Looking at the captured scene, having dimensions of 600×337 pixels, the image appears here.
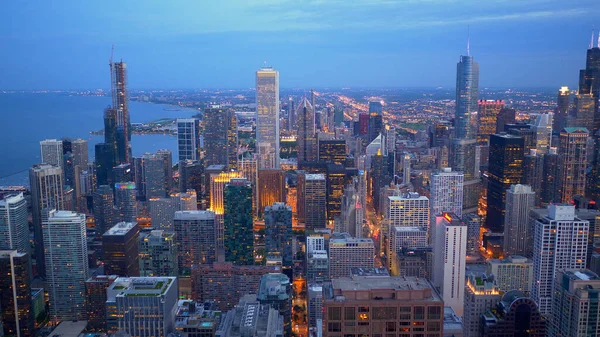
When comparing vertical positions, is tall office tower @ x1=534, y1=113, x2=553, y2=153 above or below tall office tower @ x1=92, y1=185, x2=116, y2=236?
above

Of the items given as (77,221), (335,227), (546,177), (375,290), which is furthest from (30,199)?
(546,177)

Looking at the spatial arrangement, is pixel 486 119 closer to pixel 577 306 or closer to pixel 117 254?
pixel 117 254

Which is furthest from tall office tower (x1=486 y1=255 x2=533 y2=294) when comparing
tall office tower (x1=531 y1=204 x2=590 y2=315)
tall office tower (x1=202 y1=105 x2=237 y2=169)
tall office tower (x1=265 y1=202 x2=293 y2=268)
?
tall office tower (x1=202 y1=105 x2=237 y2=169)

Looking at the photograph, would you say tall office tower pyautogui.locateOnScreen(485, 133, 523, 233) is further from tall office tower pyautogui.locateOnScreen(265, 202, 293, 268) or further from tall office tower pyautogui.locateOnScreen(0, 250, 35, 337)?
tall office tower pyautogui.locateOnScreen(0, 250, 35, 337)

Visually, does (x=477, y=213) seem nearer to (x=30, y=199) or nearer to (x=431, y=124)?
(x=431, y=124)

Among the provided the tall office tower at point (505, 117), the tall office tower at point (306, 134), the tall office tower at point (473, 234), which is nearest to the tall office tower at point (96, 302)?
the tall office tower at point (473, 234)

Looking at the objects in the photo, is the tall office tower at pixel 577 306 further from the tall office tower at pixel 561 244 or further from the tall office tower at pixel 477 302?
the tall office tower at pixel 561 244
